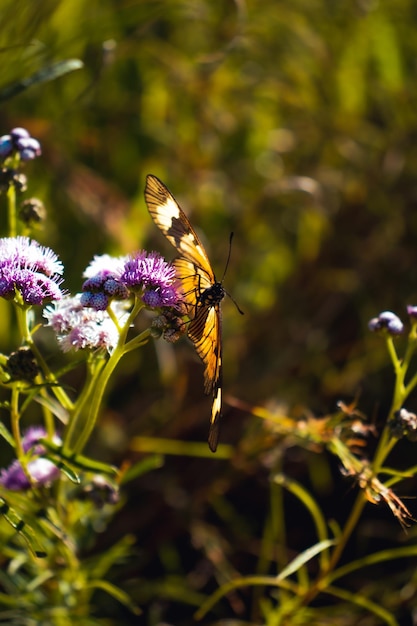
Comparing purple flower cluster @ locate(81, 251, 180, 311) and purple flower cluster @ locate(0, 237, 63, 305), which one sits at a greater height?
purple flower cluster @ locate(0, 237, 63, 305)

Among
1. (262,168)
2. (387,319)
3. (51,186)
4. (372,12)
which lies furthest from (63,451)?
(372,12)

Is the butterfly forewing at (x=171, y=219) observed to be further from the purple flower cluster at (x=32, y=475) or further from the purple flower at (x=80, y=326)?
the purple flower cluster at (x=32, y=475)

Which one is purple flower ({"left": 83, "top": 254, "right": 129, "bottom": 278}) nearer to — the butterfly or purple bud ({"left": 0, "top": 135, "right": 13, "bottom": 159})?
the butterfly

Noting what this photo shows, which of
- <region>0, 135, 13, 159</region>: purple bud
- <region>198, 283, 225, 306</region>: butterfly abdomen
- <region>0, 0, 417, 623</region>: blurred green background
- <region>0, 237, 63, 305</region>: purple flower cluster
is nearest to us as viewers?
<region>0, 237, 63, 305</region>: purple flower cluster

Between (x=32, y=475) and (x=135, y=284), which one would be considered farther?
(x=32, y=475)

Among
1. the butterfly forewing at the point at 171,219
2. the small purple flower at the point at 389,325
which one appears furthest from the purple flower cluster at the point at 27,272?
the small purple flower at the point at 389,325

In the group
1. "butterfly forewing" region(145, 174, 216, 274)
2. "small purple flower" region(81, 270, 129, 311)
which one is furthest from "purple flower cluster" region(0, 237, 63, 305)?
"butterfly forewing" region(145, 174, 216, 274)

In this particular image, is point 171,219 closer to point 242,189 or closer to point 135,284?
point 135,284

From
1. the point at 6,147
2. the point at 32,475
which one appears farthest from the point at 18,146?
the point at 32,475
